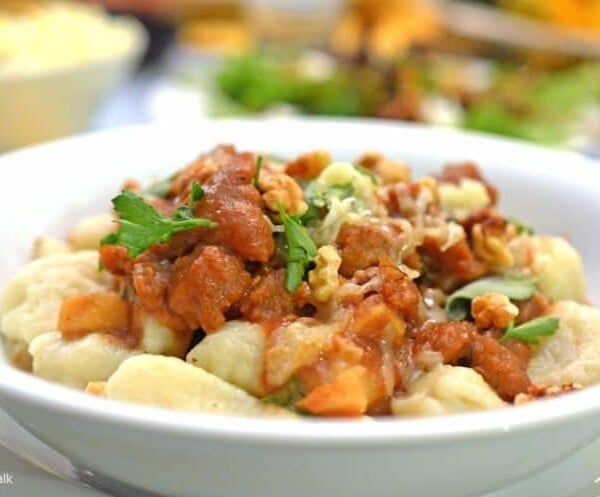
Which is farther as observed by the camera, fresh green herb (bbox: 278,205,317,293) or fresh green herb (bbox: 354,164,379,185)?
fresh green herb (bbox: 354,164,379,185)

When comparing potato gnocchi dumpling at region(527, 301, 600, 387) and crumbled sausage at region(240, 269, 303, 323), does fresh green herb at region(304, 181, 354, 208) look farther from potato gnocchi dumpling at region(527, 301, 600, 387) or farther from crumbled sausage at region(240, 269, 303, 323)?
potato gnocchi dumpling at region(527, 301, 600, 387)

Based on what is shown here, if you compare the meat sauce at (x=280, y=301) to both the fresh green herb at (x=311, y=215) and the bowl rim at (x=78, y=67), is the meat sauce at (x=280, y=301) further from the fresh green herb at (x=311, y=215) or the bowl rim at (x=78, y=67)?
the bowl rim at (x=78, y=67)

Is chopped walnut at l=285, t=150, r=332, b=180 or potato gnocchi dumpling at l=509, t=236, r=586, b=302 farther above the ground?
chopped walnut at l=285, t=150, r=332, b=180

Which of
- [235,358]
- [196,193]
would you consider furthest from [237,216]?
[235,358]

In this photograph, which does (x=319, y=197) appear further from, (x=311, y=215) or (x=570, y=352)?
(x=570, y=352)

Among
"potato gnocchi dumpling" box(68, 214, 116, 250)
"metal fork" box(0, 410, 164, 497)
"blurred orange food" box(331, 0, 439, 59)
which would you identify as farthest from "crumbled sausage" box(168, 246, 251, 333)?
"blurred orange food" box(331, 0, 439, 59)

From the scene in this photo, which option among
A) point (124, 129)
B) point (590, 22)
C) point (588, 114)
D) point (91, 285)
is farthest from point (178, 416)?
point (590, 22)
